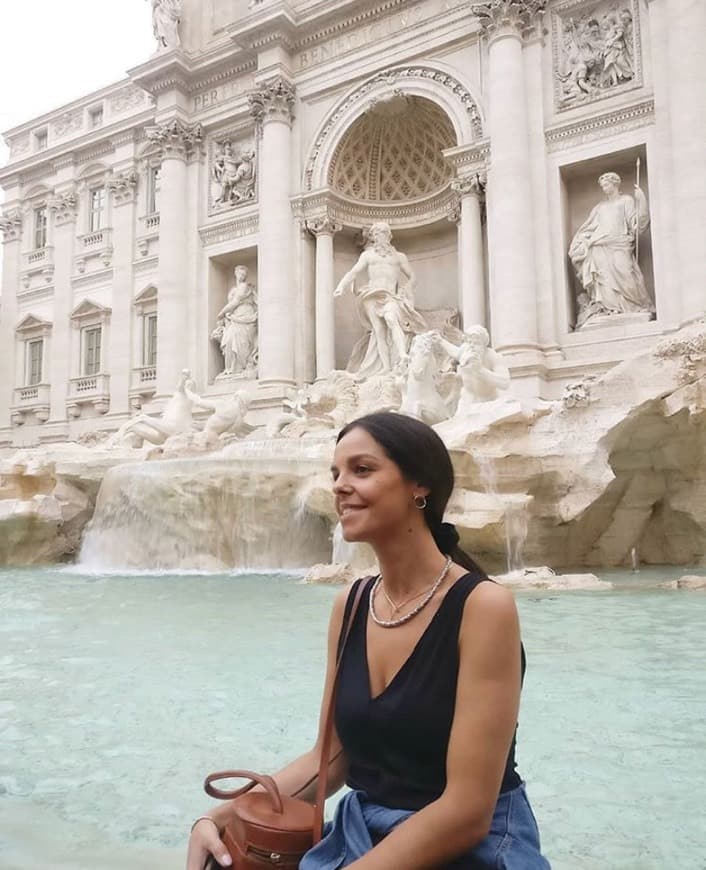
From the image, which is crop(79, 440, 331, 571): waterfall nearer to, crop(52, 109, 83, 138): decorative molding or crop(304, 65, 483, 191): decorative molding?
crop(304, 65, 483, 191): decorative molding

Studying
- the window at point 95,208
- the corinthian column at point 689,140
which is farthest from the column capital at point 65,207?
the corinthian column at point 689,140

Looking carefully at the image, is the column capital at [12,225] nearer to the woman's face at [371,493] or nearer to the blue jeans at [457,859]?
the woman's face at [371,493]

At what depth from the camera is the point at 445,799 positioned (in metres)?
1.17

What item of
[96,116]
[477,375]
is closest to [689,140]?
[477,375]

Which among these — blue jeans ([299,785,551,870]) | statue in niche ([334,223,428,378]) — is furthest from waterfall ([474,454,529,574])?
statue in niche ([334,223,428,378])

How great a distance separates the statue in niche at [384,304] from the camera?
50.6ft

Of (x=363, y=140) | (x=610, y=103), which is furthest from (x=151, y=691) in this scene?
(x=363, y=140)

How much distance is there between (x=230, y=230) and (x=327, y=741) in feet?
60.1

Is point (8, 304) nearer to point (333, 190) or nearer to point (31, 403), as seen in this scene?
point (31, 403)

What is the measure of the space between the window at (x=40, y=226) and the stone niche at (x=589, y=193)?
1645 cm

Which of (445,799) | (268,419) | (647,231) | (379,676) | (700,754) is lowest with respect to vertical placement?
(700,754)

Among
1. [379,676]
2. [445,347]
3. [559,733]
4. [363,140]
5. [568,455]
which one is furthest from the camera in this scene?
[363,140]

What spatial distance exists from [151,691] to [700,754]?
2.20 metres

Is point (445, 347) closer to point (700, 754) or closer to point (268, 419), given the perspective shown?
point (268, 419)
